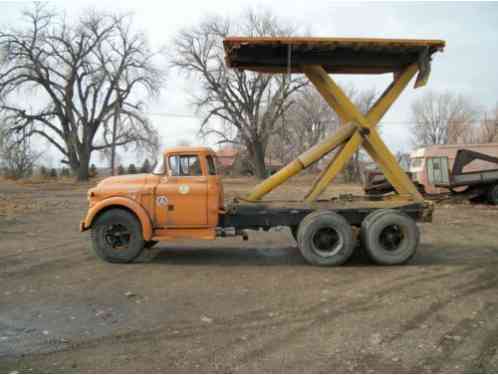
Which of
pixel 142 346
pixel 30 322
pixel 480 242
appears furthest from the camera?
pixel 480 242

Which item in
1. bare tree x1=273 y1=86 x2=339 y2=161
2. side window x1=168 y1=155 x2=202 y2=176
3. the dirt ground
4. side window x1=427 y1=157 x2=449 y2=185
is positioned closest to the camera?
the dirt ground

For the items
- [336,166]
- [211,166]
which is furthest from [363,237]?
[211,166]

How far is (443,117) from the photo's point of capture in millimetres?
69375

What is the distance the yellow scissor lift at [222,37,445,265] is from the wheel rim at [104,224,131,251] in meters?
1.87

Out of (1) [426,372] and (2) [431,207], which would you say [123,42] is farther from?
(1) [426,372]

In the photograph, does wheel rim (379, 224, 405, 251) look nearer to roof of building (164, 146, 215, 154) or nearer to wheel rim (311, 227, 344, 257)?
wheel rim (311, 227, 344, 257)

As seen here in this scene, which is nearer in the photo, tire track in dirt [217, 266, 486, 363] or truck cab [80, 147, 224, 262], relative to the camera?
tire track in dirt [217, 266, 486, 363]

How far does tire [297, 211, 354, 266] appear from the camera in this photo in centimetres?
772

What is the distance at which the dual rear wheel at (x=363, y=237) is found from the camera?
25.3ft

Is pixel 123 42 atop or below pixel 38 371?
atop

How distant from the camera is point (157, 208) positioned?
7.93 m

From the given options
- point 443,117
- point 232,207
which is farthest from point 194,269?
point 443,117

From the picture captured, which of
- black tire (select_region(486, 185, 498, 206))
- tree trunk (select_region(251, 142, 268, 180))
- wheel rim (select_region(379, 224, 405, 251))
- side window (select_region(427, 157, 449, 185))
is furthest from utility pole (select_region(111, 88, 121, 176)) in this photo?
wheel rim (select_region(379, 224, 405, 251))

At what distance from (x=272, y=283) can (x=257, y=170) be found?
38355 mm
